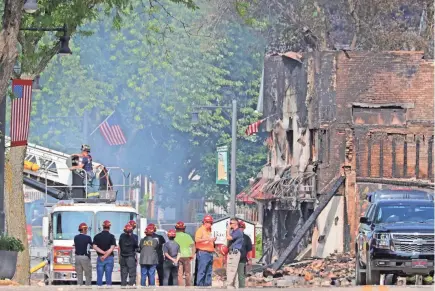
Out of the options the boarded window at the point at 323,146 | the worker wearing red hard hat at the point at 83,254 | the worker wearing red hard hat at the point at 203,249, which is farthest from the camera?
the boarded window at the point at 323,146

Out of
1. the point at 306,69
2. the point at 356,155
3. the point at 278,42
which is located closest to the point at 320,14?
the point at 278,42

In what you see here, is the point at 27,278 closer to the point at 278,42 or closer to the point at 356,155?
the point at 356,155

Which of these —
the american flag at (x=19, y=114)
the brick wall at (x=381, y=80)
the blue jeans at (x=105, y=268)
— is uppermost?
the brick wall at (x=381, y=80)

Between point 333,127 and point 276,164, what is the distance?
1087 cm

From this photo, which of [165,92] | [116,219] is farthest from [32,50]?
[165,92]

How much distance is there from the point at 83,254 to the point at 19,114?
15.5 feet

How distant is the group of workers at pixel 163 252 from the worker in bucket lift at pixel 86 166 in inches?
268

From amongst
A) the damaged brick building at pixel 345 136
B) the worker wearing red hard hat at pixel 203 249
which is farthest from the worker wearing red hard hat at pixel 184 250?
the damaged brick building at pixel 345 136

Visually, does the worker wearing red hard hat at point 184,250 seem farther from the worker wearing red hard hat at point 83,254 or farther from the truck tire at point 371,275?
the truck tire at point 371,275

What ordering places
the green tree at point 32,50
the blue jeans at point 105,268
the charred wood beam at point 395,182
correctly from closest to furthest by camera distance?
the green tree at point 32,50
the blue jeans at point 105,268
the charred wood beam at point 395,182

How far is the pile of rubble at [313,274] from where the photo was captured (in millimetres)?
38697

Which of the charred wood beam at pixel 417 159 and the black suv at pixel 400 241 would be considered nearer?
the black suv at pixel 400 241

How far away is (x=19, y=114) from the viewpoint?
101 feet

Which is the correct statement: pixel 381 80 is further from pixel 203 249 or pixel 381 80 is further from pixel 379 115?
pixel 203 249
